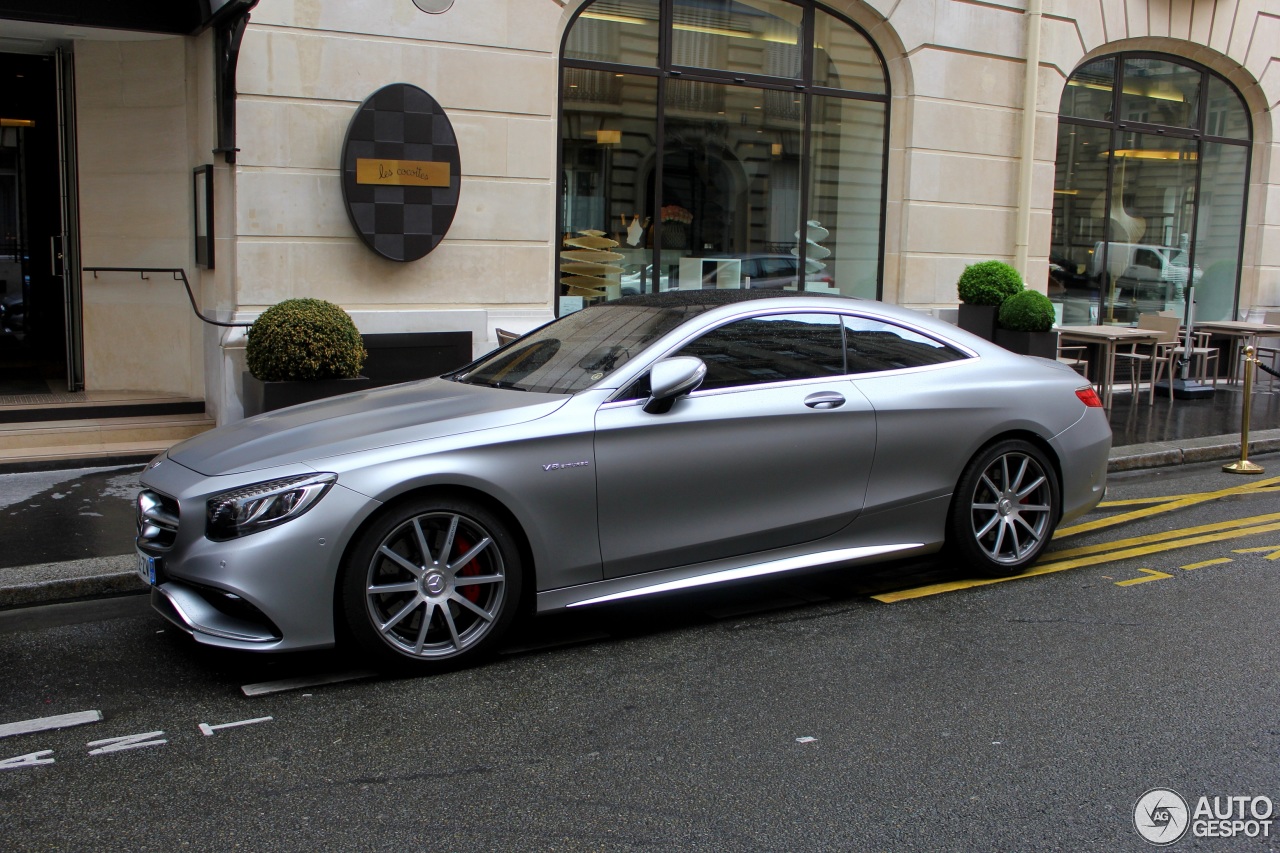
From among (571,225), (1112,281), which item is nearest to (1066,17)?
(1112,281)

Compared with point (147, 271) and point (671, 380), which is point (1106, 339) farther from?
point (147, 271)

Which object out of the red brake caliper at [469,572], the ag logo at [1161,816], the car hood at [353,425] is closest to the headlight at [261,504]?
the car hood at [353,425]

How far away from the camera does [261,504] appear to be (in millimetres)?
4547

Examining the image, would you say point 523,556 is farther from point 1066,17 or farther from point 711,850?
point 1066,17

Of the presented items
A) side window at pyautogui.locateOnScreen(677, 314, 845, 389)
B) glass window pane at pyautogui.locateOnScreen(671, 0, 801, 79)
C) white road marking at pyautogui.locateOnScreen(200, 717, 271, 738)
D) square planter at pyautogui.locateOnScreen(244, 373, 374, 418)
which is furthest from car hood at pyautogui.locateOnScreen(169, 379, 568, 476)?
glass window pane at pyautogui.locateOnScreen(671, 0, 801, 79)

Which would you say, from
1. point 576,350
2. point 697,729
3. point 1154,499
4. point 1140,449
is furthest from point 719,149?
point 697,729

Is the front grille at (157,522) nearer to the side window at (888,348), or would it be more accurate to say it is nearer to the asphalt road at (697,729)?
the asphalt road at (697,729)

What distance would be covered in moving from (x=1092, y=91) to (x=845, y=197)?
4007 millimetres

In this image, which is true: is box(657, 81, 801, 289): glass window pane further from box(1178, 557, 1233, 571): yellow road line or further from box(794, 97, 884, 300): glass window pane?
box(1178, 557, 1233, 571): yellow road line

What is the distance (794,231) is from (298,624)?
9.58m

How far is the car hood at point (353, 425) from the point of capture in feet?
15.6

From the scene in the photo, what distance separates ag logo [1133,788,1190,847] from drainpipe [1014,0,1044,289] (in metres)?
11.1

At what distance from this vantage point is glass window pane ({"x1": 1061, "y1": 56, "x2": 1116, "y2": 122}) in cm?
1461

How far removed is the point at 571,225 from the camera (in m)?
11.4
